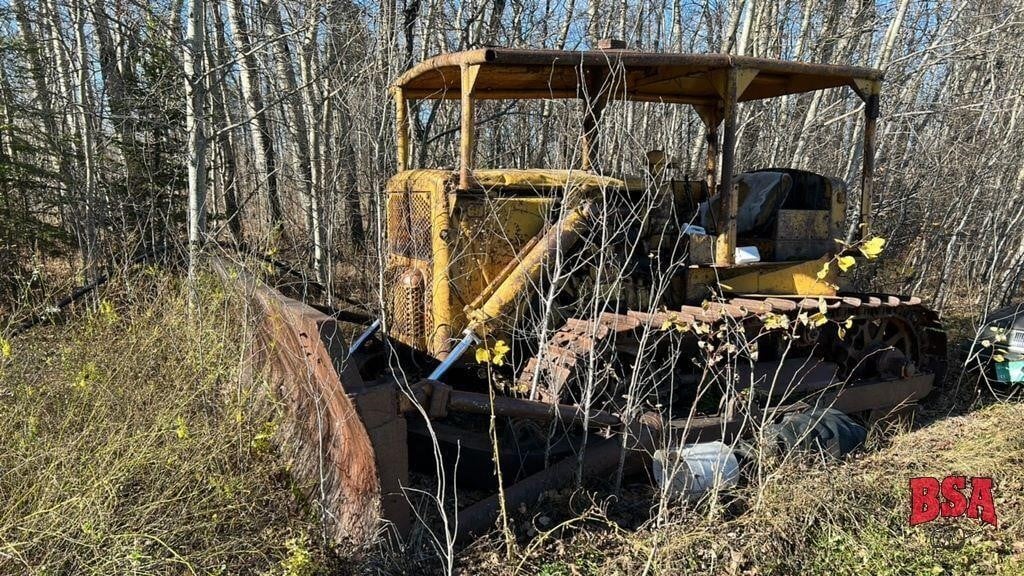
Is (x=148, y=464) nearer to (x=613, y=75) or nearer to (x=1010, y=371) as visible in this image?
(x=613, y=75)

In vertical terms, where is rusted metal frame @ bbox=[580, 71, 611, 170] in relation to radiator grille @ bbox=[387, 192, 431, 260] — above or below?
above

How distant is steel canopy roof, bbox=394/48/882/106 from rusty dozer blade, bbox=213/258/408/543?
1847 mm

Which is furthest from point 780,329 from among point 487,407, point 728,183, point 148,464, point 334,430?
point 148,464

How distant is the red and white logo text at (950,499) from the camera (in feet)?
11.9

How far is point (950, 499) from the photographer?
12.3 feet

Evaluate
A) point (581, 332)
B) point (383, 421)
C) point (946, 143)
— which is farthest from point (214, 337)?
point (946, 143)

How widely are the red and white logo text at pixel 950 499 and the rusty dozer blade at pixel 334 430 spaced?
2.83 m

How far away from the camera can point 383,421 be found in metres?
2.95

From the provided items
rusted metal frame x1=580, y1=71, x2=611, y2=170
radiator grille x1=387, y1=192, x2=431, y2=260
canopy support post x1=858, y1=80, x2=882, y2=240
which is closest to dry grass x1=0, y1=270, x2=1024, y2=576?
radiator grille x1=387, y1=192, x2=431, y2=260

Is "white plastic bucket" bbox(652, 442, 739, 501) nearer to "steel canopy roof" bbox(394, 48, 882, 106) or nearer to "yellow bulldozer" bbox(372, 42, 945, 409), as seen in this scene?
"yellow bulldozer" bbox(372, 42, 945, 409)

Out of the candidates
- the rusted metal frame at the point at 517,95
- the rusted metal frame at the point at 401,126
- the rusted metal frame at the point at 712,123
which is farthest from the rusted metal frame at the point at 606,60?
the rusted metal frame at the point at 712,123

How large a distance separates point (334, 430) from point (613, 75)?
234cm

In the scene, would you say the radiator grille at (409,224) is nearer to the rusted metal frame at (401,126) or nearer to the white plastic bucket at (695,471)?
the rusted metal frame at (401,126)

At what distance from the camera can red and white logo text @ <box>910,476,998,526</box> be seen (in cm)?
363
